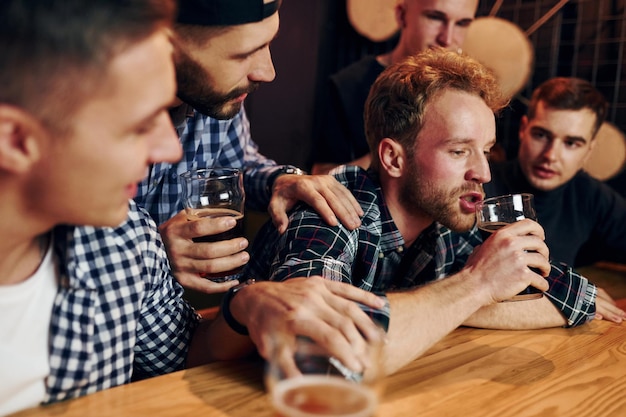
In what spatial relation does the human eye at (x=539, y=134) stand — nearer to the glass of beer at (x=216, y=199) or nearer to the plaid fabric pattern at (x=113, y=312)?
the glass of beer at (x=216, y=199)

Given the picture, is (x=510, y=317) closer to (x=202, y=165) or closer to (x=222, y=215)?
(x=222, y=215)

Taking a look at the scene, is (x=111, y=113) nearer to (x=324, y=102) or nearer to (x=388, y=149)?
(x=388, y=149)

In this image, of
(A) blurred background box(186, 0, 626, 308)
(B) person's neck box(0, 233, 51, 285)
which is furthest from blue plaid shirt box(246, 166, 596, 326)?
(A) blurred background box(186, 0, 626, 308)

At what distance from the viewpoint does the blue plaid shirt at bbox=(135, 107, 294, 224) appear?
75.9 inches

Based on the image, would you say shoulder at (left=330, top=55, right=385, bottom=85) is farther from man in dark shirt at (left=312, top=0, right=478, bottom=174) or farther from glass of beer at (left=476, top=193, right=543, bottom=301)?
glass of beer at (left=476, top=193, right=543, bottom=301)

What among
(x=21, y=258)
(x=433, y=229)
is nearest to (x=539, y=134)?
(x=433, y=229)

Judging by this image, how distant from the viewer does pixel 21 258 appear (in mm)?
1062

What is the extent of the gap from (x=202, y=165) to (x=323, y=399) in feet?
4.59

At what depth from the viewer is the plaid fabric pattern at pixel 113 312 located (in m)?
1.09

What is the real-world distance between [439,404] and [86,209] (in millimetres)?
650

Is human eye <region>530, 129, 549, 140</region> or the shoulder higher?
the shoulder

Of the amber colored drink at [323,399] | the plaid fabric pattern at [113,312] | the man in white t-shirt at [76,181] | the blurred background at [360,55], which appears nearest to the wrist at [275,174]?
the plaid fabric pattern at [113,312]

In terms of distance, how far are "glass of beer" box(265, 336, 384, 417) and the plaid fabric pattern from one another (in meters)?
0.48

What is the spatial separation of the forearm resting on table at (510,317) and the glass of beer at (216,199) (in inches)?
22.5
